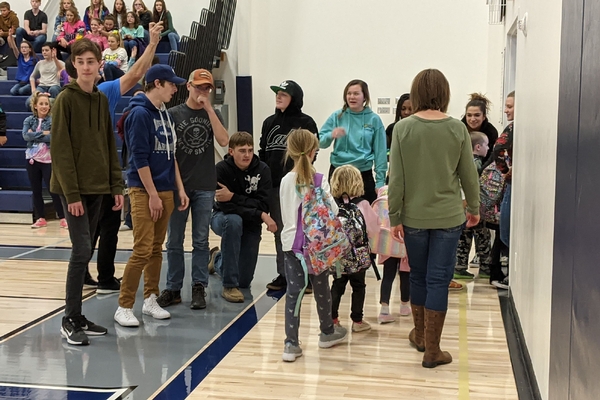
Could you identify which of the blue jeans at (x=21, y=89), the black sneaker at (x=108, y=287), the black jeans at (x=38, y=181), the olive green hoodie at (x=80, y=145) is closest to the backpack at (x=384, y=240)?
the olive green hoodie at (x=80, y=145)

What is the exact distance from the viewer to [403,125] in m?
3.69

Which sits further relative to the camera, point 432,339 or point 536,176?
point 432,339

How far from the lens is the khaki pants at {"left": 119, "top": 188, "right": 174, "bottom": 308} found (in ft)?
14.4

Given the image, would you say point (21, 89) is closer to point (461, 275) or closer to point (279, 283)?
point (279, 283)

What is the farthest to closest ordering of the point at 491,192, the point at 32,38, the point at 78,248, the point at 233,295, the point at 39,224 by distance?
1. the point at 32,38
2. the point at 39,224
3. the point at 491,192
4. the point at 233,295
5. the point at 78,248

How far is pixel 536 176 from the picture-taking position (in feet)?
12.1

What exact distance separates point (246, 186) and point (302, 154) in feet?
4.83

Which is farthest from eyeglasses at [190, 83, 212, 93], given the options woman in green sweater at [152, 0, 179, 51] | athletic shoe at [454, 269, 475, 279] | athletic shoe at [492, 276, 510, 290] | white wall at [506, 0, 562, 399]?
woman in green sweater at [152, 0, 179, 51]

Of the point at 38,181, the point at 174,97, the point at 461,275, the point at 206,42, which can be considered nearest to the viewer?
the point at 461,275

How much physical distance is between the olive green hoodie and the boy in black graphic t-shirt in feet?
2.12

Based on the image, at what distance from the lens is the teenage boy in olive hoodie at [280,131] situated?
17.2ft

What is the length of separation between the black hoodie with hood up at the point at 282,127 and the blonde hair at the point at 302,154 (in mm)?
1250

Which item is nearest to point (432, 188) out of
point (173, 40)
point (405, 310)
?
point (405, 310)

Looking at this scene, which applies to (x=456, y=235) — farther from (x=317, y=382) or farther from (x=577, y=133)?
(x=577, y=133)
